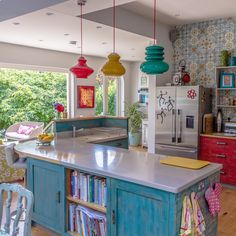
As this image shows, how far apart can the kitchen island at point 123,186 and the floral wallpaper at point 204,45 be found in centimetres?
314

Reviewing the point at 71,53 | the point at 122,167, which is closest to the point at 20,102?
the point at 71,53

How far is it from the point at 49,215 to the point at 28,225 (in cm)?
141

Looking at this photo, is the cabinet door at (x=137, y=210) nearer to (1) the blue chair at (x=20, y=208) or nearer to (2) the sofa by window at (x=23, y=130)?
(1) the blue chair at (x=20, y=208)

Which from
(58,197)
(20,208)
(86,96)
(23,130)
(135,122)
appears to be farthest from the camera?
(135,122)

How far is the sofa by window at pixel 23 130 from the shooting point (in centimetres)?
715

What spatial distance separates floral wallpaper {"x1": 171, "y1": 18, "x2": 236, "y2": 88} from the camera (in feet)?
17.3

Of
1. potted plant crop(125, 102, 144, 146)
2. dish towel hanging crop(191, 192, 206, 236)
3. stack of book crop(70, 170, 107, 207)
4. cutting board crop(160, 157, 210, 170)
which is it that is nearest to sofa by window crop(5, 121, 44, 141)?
potted plant crop(125, 102, 144, 146)

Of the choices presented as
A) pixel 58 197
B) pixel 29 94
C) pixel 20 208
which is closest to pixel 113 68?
pixel 58 197

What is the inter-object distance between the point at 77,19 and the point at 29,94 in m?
4.29

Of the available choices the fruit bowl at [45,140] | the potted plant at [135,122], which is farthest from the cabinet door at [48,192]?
the potted plant at [135,122]

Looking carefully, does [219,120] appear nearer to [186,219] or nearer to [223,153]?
[223,153]

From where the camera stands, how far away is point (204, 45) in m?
5.56

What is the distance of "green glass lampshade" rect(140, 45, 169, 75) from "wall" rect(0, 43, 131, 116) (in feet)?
15.5

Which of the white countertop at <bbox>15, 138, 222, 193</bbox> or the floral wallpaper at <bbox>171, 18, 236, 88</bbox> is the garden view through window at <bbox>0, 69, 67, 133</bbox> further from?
the white countertop at <bbox>15, 138, 222, 193</bbox>
